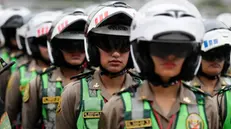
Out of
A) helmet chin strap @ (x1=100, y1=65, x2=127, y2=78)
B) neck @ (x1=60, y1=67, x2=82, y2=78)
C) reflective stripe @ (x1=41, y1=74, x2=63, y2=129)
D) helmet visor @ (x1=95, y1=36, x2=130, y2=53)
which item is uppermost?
helmet visor @ (x1=95, y1=36, x2=130, y2=53)

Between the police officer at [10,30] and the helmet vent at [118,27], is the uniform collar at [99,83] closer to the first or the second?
the helmet vent at [118,27]

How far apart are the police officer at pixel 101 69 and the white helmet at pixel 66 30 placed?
904 millimetres

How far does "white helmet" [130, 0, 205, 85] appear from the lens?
4262mm

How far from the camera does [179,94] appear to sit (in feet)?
14.9

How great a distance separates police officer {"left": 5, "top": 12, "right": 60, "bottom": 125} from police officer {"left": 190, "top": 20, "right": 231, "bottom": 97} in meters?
2.15

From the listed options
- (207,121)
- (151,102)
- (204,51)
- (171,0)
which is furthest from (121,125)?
(204,51)

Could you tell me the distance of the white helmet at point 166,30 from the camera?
426cm

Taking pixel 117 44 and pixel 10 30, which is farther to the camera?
pixel 10 30

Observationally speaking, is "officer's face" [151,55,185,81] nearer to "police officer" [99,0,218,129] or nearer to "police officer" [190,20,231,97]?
"police officer" [99,0,218,129]


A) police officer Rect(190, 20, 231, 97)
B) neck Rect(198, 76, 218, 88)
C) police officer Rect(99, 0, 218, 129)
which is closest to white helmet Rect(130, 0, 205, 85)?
police officer Rect(99, 0, 218, 129)

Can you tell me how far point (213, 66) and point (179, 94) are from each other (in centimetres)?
249

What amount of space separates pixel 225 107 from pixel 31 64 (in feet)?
12.1

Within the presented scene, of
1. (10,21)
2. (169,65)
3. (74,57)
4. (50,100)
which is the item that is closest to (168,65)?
(169,65)

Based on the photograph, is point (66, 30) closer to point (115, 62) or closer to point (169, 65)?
point (115, 62)
